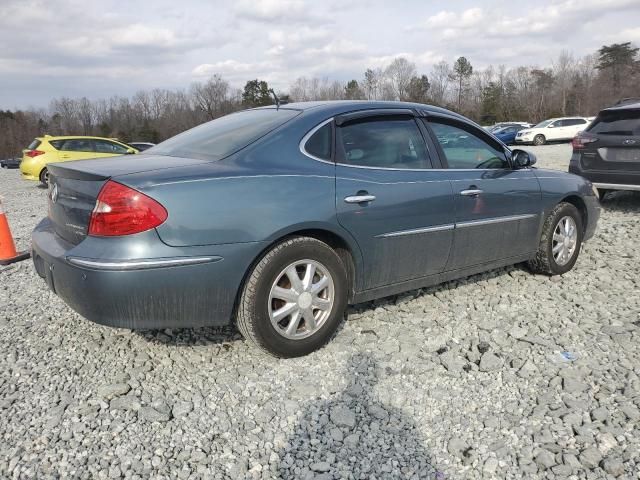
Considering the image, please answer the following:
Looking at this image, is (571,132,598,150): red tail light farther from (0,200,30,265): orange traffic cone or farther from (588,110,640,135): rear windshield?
(0,200,30,265): orange traffic cone

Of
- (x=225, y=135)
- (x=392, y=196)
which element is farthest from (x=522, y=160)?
(x=225, y=135)

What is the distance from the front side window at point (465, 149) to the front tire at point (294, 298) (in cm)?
138

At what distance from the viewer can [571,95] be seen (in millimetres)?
62562

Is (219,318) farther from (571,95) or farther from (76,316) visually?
(571,95)

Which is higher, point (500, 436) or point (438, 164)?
point (438, 164)

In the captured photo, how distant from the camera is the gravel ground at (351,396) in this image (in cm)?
231

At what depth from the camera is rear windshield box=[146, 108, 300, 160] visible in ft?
10.5

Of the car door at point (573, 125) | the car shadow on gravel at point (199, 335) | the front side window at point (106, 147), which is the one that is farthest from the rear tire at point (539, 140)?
the car shadow on gravel at point (199, 335)

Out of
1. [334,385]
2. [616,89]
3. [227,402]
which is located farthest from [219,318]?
[616,89]

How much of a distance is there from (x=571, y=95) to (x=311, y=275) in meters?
69.3

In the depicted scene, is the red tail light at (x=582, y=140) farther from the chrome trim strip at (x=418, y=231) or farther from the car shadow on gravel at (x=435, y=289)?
the chrome trim strip at (x=418, y=231)

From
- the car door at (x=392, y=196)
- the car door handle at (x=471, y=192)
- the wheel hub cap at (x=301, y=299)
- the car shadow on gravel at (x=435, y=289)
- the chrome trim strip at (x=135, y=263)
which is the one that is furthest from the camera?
the car shadow on gravel at (x=435, y=289)

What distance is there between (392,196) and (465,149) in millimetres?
1063

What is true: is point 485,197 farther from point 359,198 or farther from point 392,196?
point 359,198
